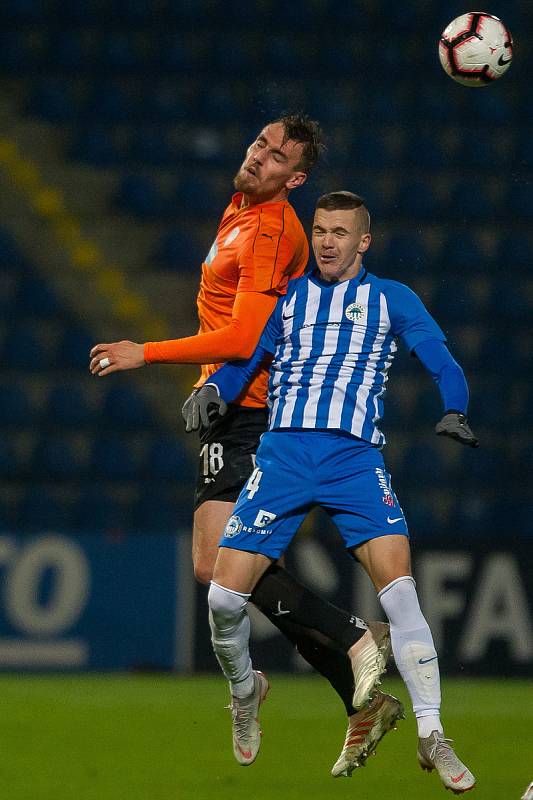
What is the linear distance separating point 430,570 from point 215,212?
4.09 m

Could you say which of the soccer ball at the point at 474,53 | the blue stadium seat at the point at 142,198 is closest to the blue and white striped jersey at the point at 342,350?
the soccer ball at the point at 474,53

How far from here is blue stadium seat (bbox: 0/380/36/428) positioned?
387 inches

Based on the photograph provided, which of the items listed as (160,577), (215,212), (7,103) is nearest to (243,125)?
(215,212)

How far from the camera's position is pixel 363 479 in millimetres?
3836

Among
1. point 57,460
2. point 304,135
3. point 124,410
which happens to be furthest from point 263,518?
point 124,410

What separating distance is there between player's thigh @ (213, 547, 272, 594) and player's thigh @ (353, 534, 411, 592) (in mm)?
306

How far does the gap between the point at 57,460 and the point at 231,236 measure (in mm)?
5507

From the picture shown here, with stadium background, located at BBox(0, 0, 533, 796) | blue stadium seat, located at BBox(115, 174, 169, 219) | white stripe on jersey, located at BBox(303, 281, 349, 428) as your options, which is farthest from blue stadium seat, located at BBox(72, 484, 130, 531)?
white stripe on jersey, located at BBox(303, 281, 349, 428)

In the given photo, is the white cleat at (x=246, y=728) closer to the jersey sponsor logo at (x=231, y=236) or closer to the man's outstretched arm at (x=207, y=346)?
the man's outstretched arm at (x=207, y=346)

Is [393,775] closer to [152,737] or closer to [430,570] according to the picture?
[152,737]

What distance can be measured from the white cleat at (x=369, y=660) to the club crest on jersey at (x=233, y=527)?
49 centimetres

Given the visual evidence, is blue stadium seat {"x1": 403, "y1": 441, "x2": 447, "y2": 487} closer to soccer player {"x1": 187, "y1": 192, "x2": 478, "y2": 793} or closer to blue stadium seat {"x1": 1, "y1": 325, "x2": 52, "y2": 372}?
blue stadium seat {"x1": 1, "y1": 325, "x2": 52, "y2": 372}

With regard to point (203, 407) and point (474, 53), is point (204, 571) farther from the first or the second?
point (474, 53)

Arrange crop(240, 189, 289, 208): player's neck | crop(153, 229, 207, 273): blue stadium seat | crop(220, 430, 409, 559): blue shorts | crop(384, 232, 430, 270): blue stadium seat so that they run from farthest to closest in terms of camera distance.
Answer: crop(153, 229, 207, 273): blue stadium seat < crop(384, 232, 430, 270): blue stadium seat < crop(240, 189, 289, 208): player's neck < crop(220, 430, 409, 559): blue shorts
